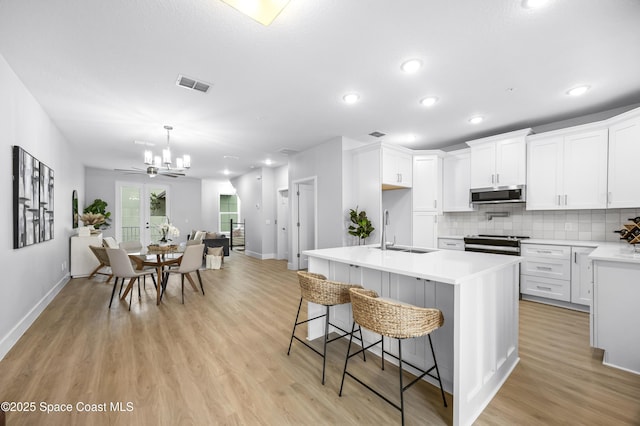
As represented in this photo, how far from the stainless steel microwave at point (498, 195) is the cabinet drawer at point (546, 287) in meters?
1.22

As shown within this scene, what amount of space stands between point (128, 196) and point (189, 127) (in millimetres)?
6218

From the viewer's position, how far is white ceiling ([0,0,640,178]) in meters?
1.95

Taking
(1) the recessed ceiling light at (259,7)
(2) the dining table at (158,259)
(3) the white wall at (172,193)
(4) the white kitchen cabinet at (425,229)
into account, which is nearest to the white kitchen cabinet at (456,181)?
(4) the white kitchen cabinet at (425,229)

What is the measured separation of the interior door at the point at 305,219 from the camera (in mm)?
6439

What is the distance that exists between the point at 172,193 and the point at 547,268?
34.4 feet

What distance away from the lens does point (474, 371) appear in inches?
69.0

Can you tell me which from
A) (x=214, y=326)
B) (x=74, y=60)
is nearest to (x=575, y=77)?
(x=214, y=326)

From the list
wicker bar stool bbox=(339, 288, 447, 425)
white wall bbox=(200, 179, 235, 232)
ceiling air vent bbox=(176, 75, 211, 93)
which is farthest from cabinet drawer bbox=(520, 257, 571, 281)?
white wall bbox=(200, 179, 235, 232)

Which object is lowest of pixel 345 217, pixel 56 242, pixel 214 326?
pixel 214 326

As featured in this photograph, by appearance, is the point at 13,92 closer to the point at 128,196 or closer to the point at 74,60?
the point at 74,60

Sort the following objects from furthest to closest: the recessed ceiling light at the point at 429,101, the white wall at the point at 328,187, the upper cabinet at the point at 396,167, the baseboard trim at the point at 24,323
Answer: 1. the white wall at the point at 328,187
2. the upper cabinet at the point at 396,167
3. the recessed ceiling light at the point at 429,101
4. the baseboard trim at the point at 24,323

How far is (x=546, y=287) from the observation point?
12.7 feet

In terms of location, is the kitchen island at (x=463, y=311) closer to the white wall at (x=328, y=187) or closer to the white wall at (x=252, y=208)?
the white wall at (x=328, y=187)

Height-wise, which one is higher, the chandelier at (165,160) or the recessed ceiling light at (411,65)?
the recessed ceiling light at (411,65)
